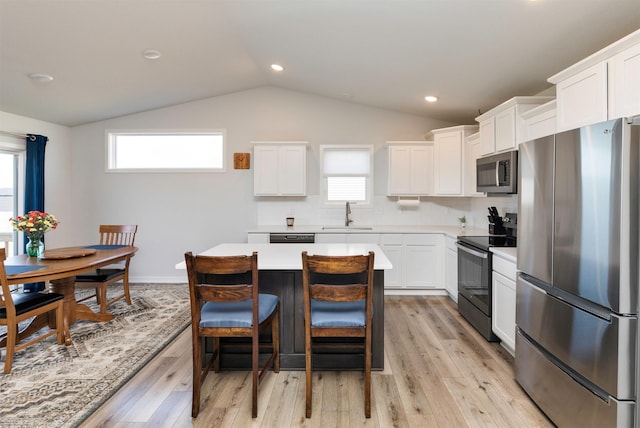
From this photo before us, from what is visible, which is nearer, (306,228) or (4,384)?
(4,384)

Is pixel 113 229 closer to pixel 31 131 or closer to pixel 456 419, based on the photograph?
pixel 31 131

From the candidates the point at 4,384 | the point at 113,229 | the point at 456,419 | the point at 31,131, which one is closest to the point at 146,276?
the point at 113,229

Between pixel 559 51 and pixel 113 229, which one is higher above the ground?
pixel 559 51

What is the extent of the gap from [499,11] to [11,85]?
15.4ft

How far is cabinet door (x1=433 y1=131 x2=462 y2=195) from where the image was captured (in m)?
4.54

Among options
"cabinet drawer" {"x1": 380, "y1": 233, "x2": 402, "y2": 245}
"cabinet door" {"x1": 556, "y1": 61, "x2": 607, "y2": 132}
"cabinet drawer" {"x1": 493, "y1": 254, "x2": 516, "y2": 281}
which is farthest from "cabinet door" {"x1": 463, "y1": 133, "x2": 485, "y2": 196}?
"cabinet door" {"x1": 556, "y1": 61, "x2": 607, "y2": 132}

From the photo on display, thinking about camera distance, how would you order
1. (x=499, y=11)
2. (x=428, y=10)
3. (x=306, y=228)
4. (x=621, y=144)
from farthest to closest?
(x=306, y=228) → (x=428, y=10) → (x=499, y=11) → (x=621, y=144)

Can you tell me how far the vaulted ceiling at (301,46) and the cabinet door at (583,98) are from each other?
1.50 feet

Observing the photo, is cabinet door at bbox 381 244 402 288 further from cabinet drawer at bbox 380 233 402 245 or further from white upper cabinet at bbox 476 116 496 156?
white upper cabinet at bbox 476 116 496 156

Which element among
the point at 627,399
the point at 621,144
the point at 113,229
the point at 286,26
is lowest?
the point at 627,399

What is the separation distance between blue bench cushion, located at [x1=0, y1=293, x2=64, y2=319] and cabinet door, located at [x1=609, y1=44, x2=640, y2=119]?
4290 millimetres

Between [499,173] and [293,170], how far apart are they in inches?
105

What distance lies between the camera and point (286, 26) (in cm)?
317

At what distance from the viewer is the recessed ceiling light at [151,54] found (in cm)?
343
